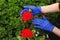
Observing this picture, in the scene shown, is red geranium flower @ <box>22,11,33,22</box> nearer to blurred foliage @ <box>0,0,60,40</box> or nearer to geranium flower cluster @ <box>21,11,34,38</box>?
geranium flower cluster @ <box>21,11,34,38</box>

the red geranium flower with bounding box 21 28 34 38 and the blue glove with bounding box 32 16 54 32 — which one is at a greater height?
the blue glove with bounding box 32 16 54 32

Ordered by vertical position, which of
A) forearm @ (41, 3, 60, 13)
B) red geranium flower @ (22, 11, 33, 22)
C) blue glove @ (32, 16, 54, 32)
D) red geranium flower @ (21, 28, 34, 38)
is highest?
forearm @ (41, 3, 60, 13)

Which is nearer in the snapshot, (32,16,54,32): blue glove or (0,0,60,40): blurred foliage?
(32,16,54,32): blue glove

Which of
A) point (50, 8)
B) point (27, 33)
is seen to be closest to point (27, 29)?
point (27, 33)

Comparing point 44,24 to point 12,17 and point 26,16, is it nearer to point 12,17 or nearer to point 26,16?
point 26,16

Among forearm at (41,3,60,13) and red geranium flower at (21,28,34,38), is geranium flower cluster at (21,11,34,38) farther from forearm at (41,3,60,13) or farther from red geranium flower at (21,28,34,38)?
forearm at (41,3,60,13)

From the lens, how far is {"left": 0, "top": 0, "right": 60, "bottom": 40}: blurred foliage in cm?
281

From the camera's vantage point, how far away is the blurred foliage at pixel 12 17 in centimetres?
281

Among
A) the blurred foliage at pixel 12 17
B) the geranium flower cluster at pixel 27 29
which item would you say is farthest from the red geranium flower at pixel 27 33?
the blurred foliage at pixel 12 17

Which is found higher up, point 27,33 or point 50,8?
point 50,8

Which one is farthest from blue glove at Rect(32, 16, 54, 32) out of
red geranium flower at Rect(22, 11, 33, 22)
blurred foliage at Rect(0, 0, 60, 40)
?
blurred foliage at Rect(0, 0, 60, 40)

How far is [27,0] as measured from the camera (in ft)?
9.39

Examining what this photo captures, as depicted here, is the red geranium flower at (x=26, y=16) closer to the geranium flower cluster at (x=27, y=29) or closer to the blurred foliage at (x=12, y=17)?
the geranium flower cluster at (x=27, y=29)

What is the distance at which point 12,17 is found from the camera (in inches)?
111
